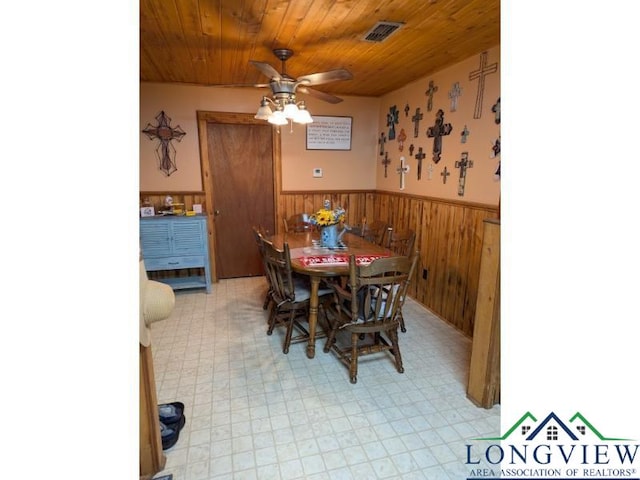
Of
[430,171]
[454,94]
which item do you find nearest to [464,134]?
[454,94]

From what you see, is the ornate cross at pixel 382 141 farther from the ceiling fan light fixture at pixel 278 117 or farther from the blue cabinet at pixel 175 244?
the blue cabinet at pixel 175 244

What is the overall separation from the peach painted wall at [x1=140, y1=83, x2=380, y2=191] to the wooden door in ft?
0.65

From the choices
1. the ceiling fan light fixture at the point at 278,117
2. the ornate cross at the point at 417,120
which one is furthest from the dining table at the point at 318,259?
the ornate cross at the point at 417,120

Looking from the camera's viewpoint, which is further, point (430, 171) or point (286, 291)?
point (430, 171)

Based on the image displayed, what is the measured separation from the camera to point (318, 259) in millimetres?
2484

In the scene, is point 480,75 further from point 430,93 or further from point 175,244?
point 175,244

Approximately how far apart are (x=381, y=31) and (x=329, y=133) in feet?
6.55

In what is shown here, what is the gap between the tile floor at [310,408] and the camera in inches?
61.8

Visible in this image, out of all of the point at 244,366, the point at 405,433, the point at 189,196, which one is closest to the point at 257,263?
the point at 189,196

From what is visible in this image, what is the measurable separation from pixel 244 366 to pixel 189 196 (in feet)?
7.57

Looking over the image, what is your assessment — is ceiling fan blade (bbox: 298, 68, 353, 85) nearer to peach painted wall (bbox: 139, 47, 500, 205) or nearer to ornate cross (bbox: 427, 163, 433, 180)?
peach painted wall (bbox: 139, 47, 500, 205)

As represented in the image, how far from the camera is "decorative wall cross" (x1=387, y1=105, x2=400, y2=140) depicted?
12.9 feet
